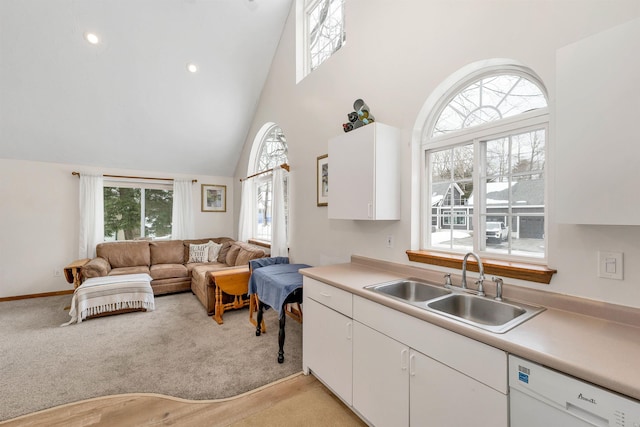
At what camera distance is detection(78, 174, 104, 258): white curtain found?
4633 millimetres

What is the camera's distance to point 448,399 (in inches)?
49.1

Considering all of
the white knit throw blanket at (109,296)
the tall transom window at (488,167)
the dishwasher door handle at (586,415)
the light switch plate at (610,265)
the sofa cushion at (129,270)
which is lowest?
the white knit throw blanket at (109,296)

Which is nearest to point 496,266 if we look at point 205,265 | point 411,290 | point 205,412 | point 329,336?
point 411,290

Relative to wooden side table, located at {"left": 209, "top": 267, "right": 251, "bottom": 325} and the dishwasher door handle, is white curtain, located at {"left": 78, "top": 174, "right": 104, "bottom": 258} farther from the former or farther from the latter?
the dishwasher door handle

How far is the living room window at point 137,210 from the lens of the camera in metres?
5.12

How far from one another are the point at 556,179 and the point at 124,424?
2760mm

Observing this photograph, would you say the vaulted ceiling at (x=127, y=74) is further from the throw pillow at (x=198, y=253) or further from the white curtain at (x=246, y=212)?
Answer: the throw pillow at (x=198, y=253)

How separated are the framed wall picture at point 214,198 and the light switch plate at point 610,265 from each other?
231 inches

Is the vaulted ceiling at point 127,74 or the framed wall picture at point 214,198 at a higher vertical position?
the vaulted ceiling at point 127,74

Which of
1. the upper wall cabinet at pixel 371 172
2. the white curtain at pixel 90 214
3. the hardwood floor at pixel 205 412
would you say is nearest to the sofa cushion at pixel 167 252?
the white curtain at pixel 90 214

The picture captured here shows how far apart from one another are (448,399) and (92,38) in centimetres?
495

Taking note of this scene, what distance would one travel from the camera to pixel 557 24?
1413 mm

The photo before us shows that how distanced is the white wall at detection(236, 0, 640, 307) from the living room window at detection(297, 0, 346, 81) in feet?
0.51

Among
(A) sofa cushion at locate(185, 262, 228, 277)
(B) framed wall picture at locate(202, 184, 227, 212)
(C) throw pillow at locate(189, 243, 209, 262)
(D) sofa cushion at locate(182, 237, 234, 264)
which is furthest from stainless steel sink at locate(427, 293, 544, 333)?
(B) framed wall picture at locate(202, 184, 227, 212)
